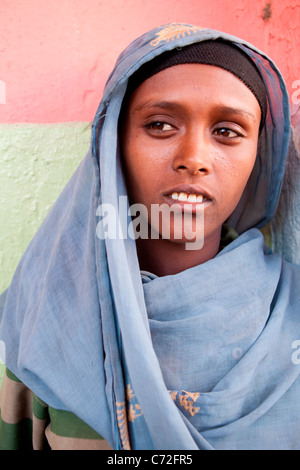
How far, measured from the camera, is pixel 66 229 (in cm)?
99

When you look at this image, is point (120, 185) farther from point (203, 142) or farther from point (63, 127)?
point (63, 127)

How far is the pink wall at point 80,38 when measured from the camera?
1224 mm

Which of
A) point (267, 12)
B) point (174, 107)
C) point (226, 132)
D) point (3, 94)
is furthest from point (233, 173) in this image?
point (3, 94)

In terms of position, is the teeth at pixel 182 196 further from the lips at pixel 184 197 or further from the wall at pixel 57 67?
the wall at pixel 57 67

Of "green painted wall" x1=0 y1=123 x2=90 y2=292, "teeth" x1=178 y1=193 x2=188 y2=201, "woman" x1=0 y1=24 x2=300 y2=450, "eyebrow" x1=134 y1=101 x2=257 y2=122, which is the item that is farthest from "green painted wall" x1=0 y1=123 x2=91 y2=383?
"teeth" x1=178 y1=193 x2=188 y2=201

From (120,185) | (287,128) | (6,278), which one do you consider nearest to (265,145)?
(287,128)

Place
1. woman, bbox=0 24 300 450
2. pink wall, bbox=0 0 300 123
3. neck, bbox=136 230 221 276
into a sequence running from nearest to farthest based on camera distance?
woman, bbox=0 24 300 450 → neck, bbox=136 230 221 276 → pink wall, bbox=0 0 300 123

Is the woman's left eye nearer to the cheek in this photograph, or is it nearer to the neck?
the cheek

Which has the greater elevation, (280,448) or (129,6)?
(129,6)

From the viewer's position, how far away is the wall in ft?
4.03

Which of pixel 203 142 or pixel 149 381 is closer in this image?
pixel 149 381

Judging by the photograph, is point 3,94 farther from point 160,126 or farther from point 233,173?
point 233,173

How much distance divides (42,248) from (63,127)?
0.43 meters

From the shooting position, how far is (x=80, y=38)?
1.26 meters
